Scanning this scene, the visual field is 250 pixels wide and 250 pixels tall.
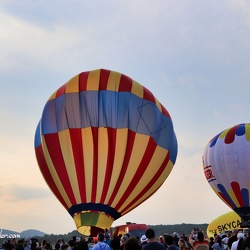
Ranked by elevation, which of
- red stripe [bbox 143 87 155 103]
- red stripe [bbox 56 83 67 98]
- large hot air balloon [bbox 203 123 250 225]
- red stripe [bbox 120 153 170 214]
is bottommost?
red stripe [bbox 120 153 170 214]

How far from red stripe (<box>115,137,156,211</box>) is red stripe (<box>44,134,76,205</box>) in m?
1.60

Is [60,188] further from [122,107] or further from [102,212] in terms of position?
[122,107]

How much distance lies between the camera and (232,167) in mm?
24656

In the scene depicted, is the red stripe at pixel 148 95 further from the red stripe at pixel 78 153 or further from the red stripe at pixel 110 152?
the red stripe at pixel 78 153

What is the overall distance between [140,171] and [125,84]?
2.92 metres

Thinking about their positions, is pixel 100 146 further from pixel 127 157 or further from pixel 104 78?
pixel 104 78

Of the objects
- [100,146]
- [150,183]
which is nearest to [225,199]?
[150,183]

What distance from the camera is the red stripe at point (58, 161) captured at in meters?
18.3

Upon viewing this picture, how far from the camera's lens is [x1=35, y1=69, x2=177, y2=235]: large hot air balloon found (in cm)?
1803

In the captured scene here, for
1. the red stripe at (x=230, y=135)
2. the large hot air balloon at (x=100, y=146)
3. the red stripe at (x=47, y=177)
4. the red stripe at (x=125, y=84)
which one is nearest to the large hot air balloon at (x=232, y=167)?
the red stripe at (x=230, y=135)

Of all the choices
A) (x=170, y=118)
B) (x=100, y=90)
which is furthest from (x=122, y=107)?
(x=170, y=118)

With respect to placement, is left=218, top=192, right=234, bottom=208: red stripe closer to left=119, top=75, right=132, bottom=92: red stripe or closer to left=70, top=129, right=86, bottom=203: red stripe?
left=119, top=75, right=132, bottom=92: red stripe

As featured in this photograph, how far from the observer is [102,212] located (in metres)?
17.7

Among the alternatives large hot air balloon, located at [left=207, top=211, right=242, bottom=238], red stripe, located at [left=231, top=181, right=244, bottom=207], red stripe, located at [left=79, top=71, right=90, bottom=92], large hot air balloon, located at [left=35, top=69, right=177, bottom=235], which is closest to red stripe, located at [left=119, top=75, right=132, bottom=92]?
large hot air balloon, located at [left=35, top=69, right=177, bottom=235]
